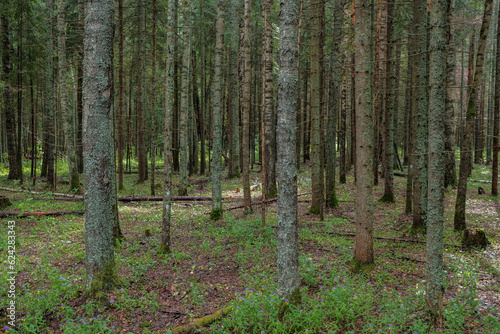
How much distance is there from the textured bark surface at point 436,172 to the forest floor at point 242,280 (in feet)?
1.24

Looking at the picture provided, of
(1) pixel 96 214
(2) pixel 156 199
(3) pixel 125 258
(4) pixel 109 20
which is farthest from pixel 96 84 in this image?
(2) pixel 156 199

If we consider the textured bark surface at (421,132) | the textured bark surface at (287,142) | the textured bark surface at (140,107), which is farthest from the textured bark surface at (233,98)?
the textured bark surface at (287,142)

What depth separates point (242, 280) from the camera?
6.22 meters

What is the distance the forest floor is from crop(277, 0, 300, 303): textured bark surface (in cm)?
71

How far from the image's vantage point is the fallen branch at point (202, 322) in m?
4.53

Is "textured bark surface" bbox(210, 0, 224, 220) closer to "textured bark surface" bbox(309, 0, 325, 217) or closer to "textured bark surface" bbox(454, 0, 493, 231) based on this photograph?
"textured bark surface" bbox(309, 0, 325, 217)

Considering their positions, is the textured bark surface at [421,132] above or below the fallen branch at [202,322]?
above

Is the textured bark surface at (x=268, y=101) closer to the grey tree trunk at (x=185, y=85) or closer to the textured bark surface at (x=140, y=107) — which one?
the grey tree trunk at (x=185, y=85)

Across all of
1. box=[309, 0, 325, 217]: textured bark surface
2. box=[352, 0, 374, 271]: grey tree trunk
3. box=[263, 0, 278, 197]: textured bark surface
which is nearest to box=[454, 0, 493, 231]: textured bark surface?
box=[309, 0, 325, 217]: textured bark surface

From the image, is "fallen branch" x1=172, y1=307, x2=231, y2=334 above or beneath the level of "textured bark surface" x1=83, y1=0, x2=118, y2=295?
beneath

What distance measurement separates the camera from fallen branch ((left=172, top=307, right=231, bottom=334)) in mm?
4527

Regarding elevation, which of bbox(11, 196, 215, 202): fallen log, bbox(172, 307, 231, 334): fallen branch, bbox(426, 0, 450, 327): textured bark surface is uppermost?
bbox(426, 0, 450, 327): textured bark surface

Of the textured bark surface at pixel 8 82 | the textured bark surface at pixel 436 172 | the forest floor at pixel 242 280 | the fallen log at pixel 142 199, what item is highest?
the textured bark surface at pixel 8 82

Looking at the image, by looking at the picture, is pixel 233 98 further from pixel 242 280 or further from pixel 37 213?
pixel 242 280
